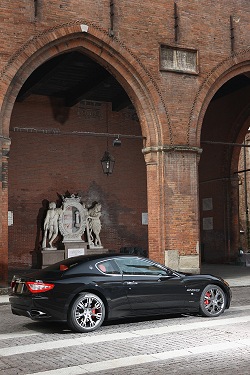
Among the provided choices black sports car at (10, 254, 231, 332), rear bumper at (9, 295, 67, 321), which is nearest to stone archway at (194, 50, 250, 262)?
black sports car at (10, 254, 231, 332)

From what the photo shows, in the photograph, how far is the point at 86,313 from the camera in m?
7.97

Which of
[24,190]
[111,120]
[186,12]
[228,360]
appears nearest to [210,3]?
[186,12]

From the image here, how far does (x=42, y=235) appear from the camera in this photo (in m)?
21.3

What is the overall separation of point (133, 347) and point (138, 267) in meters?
2.24

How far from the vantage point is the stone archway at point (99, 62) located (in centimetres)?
1371

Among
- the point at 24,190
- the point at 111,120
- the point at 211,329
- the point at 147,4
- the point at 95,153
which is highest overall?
the point at 147,4

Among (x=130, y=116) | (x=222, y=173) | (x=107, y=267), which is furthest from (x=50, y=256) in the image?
(x=107, y=267)

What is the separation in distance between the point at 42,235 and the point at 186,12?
1026 centimetres

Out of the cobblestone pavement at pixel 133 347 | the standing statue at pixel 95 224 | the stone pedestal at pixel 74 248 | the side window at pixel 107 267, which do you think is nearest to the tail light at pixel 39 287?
the cobblestone pavement at pixel 133 347

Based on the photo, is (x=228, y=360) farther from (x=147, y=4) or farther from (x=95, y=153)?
(x=95, y=153)

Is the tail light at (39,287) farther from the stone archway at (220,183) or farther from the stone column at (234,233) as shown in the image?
the stone column at (234,233)

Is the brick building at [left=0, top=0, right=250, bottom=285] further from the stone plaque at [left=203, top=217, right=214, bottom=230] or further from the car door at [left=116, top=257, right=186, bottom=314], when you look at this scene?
the car door at [left=116, top=257, right=186, bottom=314]

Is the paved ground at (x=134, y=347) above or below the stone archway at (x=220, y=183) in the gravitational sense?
below

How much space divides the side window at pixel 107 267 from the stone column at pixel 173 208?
7.02 meters
